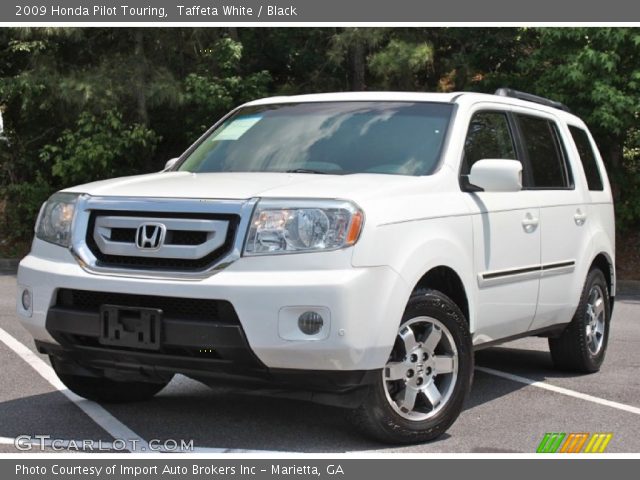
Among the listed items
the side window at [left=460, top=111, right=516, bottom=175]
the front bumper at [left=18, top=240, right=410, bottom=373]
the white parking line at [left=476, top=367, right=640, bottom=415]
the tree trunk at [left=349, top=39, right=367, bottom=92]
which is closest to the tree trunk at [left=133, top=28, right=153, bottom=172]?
the tree trunk at [left=349, top=39, right=367, bottom=92]

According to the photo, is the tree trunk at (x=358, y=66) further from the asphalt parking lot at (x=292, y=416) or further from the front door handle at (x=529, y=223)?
the front door handle at (x=529, y=223)

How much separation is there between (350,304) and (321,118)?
72.2 inches

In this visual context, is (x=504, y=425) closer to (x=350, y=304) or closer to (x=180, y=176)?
(x=350, y=304)

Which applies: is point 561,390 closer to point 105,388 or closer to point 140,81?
point 105,388

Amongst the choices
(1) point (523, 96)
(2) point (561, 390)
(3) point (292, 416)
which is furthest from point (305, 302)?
(1) point (523, 96)

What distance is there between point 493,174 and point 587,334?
2.28 meters

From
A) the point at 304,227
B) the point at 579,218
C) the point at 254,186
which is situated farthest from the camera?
the point at 579,218

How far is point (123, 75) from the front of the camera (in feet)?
58.8

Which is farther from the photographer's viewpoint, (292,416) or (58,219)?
(292,416)

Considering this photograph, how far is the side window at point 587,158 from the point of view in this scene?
764cm

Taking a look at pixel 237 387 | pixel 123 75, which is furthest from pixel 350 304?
pixel 123 75

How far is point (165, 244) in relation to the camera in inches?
191

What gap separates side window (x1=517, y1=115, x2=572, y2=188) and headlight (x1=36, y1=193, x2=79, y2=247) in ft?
9.71

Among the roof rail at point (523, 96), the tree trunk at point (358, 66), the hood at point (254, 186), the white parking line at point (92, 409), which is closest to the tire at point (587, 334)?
the roof rail at point (523, 96)
